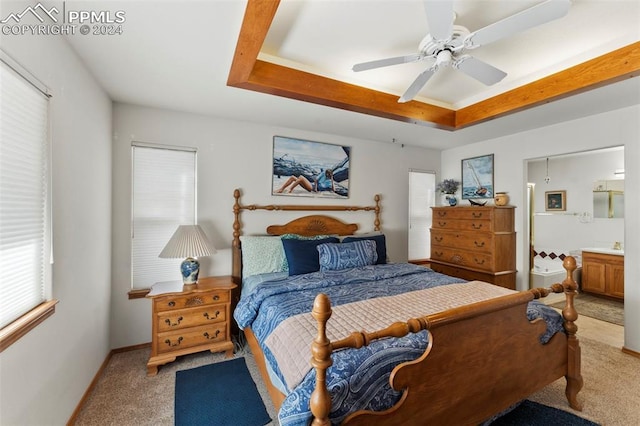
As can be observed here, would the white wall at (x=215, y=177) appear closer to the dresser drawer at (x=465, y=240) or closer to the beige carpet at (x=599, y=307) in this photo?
the dresser drawer at (x=465, y=240)

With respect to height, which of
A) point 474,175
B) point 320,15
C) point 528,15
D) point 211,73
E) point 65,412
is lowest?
point 65,412

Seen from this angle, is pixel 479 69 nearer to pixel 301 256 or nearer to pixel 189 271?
pixel 301 256

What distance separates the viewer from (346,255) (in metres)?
2.92

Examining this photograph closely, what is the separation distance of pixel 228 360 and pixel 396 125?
3.06 meters

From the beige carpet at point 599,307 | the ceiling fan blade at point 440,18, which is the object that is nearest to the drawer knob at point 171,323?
the ceiling fan blade at point 440,18

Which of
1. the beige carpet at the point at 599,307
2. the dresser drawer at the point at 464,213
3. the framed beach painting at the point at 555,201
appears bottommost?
the beige carpet at the point at 599,307

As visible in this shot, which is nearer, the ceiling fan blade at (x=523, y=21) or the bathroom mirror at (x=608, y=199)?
the ceiling fan blade at (x=523, y=21)

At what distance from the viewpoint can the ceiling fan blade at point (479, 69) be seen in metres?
1.66

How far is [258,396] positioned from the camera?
2043 mm

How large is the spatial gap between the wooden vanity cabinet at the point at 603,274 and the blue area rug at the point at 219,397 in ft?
16.8

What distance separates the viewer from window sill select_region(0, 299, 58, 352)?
1.10m

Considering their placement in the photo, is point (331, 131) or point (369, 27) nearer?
point (369, 27)

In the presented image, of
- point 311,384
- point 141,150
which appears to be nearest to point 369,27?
point 311,384

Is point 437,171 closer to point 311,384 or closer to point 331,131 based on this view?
point 331,131
